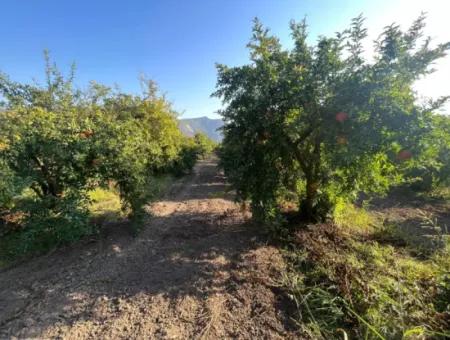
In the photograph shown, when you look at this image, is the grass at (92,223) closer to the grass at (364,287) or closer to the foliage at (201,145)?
the grass at (364,287)

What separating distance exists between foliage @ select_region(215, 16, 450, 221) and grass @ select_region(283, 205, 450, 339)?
3.43 ft

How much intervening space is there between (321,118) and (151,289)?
160 inches

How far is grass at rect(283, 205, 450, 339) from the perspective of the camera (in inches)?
92.2

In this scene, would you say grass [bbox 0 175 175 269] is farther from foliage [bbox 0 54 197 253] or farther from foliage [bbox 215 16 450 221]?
foliage [bbox 215 16 450 221]

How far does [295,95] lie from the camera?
3.72 m

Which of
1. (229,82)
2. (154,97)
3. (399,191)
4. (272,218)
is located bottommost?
(399,191)

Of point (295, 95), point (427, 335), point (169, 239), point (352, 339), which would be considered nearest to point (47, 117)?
point (169, 239)

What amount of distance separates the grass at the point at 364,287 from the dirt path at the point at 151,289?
410mm

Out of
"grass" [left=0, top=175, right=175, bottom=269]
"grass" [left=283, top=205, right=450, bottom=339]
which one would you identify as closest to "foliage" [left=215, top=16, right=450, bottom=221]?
"grass" [left=283, top=205, right=450, bottom=339]

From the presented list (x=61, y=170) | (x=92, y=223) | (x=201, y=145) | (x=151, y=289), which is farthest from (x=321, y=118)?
(x=201, y=145)

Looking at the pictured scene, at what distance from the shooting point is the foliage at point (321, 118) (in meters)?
3.18

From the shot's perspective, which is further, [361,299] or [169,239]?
[169,239]

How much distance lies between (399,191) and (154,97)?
48.3 feet

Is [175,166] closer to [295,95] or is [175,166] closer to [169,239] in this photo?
[169,239]
